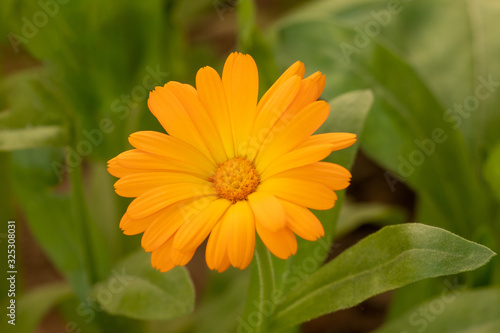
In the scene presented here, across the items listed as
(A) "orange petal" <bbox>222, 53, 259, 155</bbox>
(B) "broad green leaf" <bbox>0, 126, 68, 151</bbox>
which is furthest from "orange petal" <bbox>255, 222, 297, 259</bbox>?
(B) "broad green leaf" <bbox>0, 126, 68, 151</bbox>

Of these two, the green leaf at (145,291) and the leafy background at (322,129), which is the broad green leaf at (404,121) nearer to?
the leafy background at (322,129)

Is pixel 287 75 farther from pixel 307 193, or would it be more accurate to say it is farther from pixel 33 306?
pixel 33 306

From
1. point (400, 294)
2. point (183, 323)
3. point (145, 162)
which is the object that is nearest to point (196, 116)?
point (145, 162)

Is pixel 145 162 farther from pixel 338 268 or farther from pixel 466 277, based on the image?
pixel 466 277

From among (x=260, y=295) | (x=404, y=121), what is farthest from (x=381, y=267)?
(x=404, y=121)

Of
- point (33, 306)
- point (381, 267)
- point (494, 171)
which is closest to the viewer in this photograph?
point (381, 267)

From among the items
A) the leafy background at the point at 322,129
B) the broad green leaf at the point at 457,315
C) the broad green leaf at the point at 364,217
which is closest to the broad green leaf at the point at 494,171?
the leafy background at the point at 322,129
